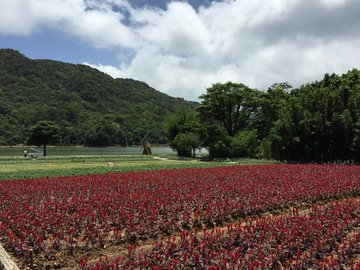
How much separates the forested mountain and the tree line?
110ft

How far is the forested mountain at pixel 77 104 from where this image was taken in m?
110

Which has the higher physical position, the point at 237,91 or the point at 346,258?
the point at 237,91

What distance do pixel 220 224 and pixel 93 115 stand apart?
403 ft

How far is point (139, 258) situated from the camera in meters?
6.51

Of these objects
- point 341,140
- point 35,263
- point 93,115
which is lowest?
point 35,263

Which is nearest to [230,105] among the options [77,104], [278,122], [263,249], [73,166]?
[278,122]

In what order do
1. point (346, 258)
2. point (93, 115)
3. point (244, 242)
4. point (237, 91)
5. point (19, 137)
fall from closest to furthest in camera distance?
point (346, 258), point (244, 242), point (237, 91), point (19, 137), point (93, 115)

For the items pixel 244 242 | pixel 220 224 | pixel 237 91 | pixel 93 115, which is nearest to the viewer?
pixel 244 242

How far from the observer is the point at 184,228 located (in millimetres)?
9742

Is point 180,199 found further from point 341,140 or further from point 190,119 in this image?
point 190,119

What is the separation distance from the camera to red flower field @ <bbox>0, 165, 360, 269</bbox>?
677 cm

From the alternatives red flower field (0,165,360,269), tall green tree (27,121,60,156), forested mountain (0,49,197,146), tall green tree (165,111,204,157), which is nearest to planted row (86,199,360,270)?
red flower field (0,165,360,269)

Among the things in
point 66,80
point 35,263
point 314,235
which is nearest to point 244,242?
point 314,235

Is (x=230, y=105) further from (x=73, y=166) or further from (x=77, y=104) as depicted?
(x=77, y=104)
